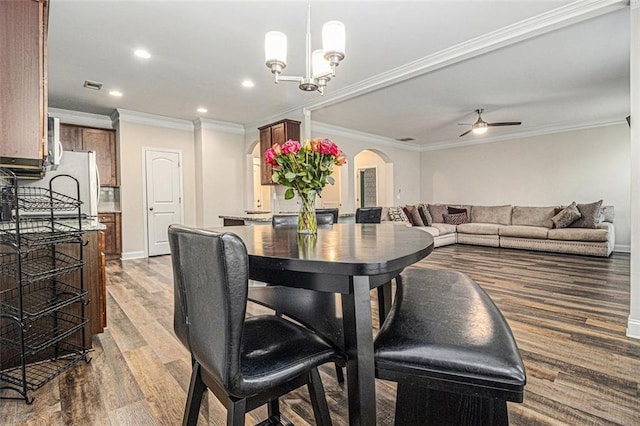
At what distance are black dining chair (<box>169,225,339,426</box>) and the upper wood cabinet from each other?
1439 millimetres

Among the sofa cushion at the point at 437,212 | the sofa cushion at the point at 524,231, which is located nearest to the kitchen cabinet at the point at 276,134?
the sofa cushion at the point at 437,212

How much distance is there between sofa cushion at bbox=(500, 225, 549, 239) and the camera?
5941 millimetres

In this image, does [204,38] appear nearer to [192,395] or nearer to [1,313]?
[1,313]

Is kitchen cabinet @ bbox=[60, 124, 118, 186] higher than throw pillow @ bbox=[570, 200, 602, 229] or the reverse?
higher

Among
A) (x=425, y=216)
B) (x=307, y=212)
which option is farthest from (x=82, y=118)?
(x=425, y=216)

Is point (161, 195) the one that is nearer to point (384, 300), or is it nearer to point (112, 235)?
point (112, 235)

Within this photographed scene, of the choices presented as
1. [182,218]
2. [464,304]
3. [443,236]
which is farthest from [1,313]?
A: [443,236]

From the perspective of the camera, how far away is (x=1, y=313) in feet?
6.22

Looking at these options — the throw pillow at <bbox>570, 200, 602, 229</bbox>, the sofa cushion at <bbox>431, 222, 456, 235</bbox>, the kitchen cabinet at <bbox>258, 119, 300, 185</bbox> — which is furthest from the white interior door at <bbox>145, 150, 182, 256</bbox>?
the throw pillow at <bbox>570, 200, 602, 229</bbox>

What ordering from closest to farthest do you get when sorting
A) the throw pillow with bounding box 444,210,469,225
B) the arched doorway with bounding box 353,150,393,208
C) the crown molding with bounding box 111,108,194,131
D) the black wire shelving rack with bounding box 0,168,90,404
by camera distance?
the black wire shelving rack with bounding box 0,168,90,404
the crown molding with bounding box 111,108,194,131
the throw pillow with bounding box 444,210,469,225
the arched doorway with bounding box 353,150,393,208

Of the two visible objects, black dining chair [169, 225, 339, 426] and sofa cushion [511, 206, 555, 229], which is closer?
black dining chair [169, 225, 339, 426]

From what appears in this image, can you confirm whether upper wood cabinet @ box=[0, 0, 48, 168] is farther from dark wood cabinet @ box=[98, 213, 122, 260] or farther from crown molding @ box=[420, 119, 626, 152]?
crown molding @ box=[420, 119, 626, 152]

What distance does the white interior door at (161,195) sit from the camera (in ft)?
19.2

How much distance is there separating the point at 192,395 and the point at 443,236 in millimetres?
6420
